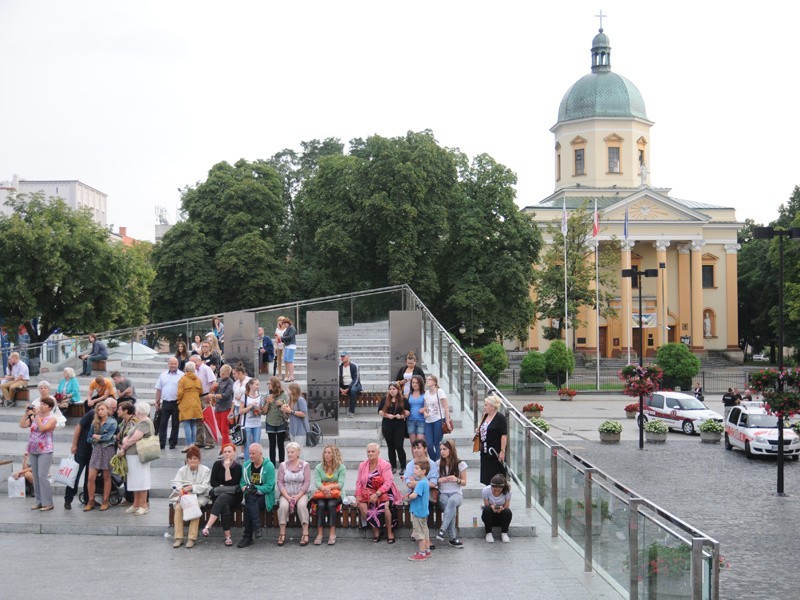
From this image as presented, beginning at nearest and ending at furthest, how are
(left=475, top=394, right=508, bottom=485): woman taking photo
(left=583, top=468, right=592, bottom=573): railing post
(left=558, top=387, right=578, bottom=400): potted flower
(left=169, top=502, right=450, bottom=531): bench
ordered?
(left=583, top=468, right=592, bottom=573): railing post → (left=169, top=502, right=450, bottom=531): bench → (left=475, top=394, right=508, bottom=485): woman taking photo → (left=558, top=387, right=578, bottom=400): potted flower

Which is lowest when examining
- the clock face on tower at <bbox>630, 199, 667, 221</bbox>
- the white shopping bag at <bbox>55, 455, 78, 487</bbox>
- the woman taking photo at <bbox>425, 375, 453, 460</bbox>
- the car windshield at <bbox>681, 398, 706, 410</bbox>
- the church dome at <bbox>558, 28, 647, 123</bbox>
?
the car windshield at <bbox>681, 398, 706, 410</bbox>

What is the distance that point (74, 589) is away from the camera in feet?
32.1

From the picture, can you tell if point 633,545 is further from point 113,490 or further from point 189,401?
point 189,401

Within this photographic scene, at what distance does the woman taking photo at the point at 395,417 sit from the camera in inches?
549

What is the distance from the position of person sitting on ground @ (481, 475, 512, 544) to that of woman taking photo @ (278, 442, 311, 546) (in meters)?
2.34

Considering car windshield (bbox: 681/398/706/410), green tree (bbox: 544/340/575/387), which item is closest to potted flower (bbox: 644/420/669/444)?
car windshield (bbox: 681/398/706/410)

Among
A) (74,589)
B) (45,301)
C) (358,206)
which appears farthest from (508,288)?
(74,589)

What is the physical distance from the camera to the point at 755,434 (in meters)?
26.7

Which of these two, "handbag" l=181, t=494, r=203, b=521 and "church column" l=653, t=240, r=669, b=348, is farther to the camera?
"church column" l=653, t=240, r=669, b=348

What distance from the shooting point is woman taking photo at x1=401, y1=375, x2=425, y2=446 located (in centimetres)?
1382

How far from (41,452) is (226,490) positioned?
3.29 meters

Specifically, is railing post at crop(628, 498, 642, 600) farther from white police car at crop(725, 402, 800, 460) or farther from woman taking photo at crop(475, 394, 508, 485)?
white police car at crop(725, 402, 800, 460)

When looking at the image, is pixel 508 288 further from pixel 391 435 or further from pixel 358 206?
pixel 391 435

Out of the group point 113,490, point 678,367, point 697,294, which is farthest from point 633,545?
point 697,294
